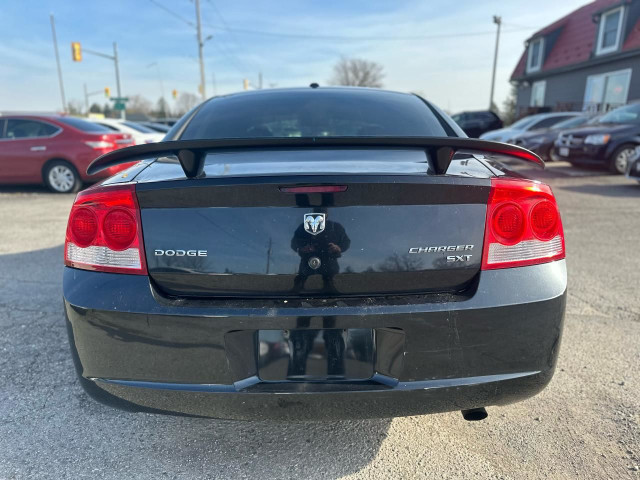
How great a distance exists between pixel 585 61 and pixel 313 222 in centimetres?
2442

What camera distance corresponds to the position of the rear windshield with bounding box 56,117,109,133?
863 centimetres

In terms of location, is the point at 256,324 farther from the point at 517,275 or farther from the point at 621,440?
the point at 621,440

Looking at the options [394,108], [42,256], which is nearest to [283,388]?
[394,108]

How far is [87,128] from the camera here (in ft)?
28.6

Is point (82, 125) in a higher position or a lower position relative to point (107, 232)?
higher

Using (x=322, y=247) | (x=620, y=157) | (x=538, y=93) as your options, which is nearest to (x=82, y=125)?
(x=322, y=247)

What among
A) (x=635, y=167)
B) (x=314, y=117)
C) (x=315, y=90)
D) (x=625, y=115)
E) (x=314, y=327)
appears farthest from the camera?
(x=625, y=115)

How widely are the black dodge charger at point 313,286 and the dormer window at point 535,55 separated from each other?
92.0 ft

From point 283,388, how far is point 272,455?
0.56m

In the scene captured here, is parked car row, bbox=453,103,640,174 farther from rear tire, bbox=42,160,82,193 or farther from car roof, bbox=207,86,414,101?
rear tire, bbox=42,160,82,193

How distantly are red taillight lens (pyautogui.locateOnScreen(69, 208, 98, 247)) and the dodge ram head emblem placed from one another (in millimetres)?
767

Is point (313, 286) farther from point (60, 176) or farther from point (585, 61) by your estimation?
point (585, 61)

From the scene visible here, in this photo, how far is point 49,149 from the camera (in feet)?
27.8

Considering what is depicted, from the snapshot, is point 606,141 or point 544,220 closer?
point 544,220
